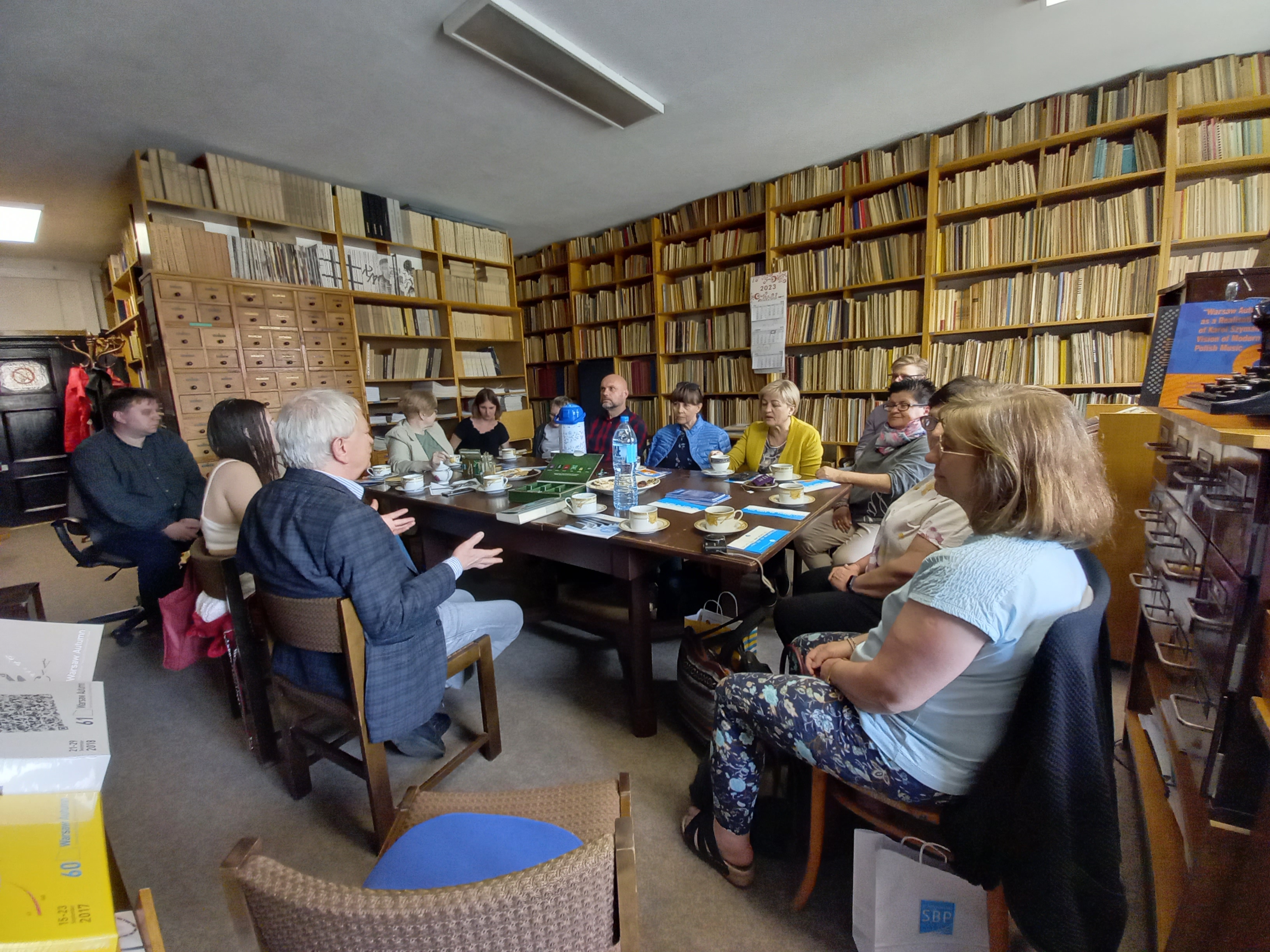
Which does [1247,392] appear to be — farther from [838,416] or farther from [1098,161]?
[838,416]

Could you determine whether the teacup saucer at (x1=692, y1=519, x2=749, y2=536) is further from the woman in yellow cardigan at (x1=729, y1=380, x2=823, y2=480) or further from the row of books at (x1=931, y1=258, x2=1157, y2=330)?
the row of books at (x1=931, y1=258, x2=1157, y2=330)

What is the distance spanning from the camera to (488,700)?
5.66 ft

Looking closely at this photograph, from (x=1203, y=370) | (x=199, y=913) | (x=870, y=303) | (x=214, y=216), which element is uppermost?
(x=214, y=216)

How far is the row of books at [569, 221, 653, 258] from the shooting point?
16.6ft

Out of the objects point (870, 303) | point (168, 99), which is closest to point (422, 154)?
point (168, 99)

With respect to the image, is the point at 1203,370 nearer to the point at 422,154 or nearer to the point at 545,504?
the point at 545,504

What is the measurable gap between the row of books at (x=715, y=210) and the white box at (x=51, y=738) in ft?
15.5

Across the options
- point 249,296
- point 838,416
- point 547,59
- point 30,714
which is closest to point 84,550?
point 249,296

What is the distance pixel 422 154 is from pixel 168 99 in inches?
52.3

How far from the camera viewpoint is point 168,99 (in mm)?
2789

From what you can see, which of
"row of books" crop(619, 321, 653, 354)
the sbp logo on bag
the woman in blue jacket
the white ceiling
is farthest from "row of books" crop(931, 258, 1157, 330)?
the sbp logo on bag

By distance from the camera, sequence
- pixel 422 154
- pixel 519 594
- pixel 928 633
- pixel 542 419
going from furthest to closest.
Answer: pixel 542 419
pixel 422 154
pixel 519 594
pixel 928 633

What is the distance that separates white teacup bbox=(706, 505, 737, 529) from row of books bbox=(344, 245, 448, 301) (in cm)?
401

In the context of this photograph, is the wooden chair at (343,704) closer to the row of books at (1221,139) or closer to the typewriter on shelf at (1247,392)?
the typewriter on shelf at (1247,392)
